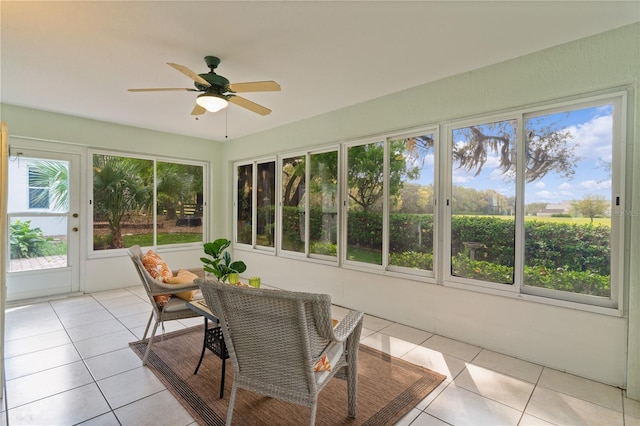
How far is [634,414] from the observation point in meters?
1.94

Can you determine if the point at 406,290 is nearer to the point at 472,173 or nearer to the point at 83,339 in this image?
the point at 472,173

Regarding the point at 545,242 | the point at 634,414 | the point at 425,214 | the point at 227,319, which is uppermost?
the point at 425,214

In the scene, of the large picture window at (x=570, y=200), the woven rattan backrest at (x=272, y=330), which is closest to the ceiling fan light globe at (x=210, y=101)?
the woven rattan backrest at (x=272, y=330)

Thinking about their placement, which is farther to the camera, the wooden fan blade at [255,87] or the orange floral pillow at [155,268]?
the orange floral pillow at [155,268]

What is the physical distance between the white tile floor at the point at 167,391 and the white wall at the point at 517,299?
15 cm

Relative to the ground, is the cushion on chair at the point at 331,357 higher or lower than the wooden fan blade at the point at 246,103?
lower

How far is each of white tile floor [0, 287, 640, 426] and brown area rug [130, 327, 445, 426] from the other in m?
0.08

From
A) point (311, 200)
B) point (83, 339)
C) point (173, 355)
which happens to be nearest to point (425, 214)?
point (311, 200)

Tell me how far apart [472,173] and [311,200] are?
2251 millimetres

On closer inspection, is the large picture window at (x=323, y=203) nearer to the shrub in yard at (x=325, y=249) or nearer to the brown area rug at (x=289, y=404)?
the shrub in yard at (x=325, y=249)

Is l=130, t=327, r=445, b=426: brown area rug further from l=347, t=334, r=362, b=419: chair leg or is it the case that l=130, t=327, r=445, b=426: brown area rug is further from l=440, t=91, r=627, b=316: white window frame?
l=440, t=91, r=627, b=316: white window frame

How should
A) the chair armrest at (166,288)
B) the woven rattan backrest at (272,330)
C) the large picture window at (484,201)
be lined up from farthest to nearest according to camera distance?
1. the large picture window at (484,201)
2. the chair armrest at (166,288)
3. the woven rattan backrest at (272,330)

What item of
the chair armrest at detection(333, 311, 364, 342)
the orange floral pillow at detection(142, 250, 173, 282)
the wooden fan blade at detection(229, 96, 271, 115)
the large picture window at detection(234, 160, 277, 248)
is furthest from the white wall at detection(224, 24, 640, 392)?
the orange floral pillow at detection(142, 250, 173, 282)

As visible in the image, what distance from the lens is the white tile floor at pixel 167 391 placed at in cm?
189
